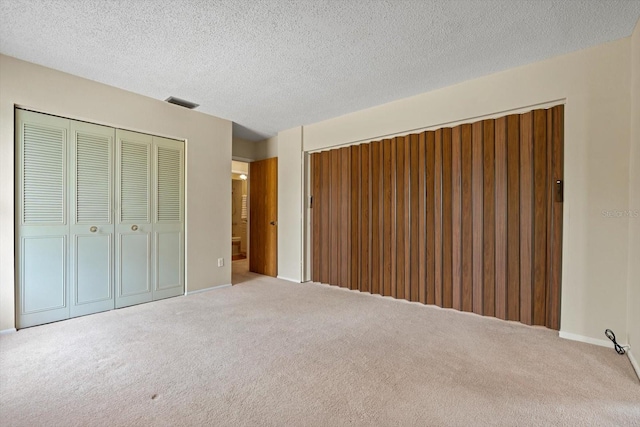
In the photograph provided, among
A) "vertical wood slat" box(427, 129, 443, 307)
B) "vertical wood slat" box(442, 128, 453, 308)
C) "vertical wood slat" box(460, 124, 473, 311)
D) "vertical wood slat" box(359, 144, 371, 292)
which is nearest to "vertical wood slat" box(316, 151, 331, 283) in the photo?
"vertical wood slat" box(359, 144, 371, 292)

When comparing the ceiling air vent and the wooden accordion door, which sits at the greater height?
the ceiling air vent

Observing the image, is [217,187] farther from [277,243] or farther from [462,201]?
[462,201]

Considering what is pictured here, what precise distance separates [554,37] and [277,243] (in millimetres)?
4211

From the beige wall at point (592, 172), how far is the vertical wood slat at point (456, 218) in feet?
2.14

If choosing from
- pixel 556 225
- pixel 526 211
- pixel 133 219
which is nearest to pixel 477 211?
pixel 526 211

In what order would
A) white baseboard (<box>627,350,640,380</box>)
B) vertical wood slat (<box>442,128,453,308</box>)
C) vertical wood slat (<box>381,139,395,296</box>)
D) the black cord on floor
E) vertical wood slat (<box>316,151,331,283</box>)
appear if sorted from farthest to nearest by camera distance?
vertical wood slat (<box>316,151,331,283</box>)
vertical wood slat (<box>381,139,395,296</box>)
vertical wood slat (<box>442,128,453,308</box>)
the black cord on floor
white baseboard (<box>627,350,640,380</box>)

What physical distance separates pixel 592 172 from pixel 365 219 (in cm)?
232

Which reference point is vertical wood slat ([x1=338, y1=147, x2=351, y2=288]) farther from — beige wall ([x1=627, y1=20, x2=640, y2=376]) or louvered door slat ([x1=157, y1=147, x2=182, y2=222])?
beige wall ([x1=627, y1=20, x2=640, y2=376])

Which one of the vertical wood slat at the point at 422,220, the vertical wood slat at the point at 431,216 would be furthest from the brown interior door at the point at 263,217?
the vertical wood slat at the point at 431,216

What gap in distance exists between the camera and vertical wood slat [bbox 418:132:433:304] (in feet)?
11.2

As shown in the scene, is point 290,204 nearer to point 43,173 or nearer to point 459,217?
point 459,217

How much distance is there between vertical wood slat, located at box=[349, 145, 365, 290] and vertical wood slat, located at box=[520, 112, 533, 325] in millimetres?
1872

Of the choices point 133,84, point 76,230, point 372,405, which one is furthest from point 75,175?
point 372,405

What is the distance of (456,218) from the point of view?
3.18 m
